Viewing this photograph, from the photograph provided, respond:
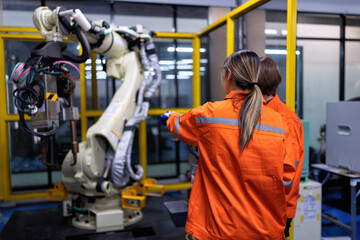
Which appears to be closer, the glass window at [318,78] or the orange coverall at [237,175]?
the orange coverall at [237,175]

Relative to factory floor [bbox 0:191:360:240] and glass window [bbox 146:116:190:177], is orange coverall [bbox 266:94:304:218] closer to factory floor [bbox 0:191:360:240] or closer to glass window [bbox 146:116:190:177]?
factory floor [bbox 0:191:360:240]

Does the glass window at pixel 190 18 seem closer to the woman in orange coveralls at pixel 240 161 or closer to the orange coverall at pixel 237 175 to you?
the woman in orange coveralls at pixel 240 161

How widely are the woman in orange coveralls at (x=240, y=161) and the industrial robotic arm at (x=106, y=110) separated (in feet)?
5.40

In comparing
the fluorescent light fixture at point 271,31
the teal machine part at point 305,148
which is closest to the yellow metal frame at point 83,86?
the fluorescent light fixture at point 271,31

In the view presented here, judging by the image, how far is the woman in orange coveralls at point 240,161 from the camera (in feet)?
4.94

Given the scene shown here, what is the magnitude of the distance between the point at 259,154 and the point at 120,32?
2633 mm

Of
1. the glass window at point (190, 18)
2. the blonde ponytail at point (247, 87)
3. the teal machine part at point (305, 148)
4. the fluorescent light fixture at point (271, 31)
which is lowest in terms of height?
the teal machine part at point (305, 148)

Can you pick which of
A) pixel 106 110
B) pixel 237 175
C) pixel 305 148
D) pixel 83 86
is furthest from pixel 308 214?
pixel 83 86

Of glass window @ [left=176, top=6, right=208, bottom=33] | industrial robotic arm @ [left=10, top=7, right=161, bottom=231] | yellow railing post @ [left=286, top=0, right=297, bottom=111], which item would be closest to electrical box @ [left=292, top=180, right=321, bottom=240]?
yellow railing post @ [left=286, top=0, right=297, bottom=111]

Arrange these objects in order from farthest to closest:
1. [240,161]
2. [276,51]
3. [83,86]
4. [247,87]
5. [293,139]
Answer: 1. [83,86]
2. [276,51]
3. [293,139]
4. [247,87]
5. [240,161]

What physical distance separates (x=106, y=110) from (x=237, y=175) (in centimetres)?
230

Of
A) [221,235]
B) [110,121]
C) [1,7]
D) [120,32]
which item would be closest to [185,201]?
[110,121]

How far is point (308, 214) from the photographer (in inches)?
120

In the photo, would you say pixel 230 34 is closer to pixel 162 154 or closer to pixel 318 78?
pixel 318 78
